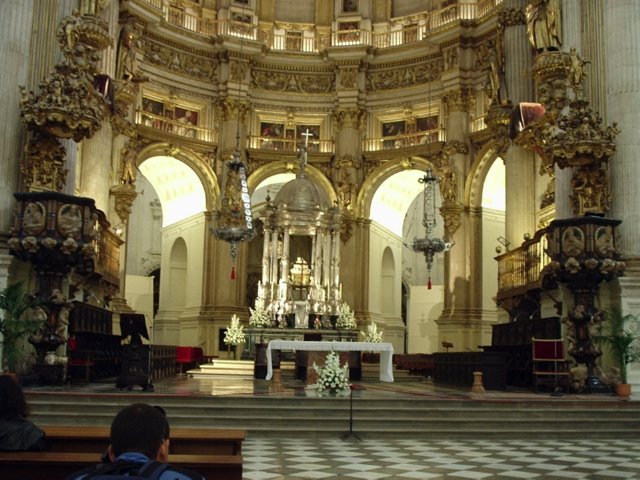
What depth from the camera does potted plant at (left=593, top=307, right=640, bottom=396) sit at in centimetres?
1405

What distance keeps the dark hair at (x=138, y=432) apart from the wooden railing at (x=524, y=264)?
1379 cm

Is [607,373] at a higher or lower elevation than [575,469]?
higher

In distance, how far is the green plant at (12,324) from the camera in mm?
12922

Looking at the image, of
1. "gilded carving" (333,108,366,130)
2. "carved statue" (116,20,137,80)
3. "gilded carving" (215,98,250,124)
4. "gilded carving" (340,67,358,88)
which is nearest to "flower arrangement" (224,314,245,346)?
"carved statue" (116,20,137,80)

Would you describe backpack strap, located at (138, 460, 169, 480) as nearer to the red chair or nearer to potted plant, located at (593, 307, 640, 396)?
potted plant, located at (593, 307, 640, 396)

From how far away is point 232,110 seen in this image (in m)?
27.5

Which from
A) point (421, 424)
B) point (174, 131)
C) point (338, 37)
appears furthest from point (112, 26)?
point (421, 424)

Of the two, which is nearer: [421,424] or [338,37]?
[421,424]

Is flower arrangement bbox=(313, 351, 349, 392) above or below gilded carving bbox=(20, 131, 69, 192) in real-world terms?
below

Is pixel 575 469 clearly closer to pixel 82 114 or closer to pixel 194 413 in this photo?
pixel 194 413

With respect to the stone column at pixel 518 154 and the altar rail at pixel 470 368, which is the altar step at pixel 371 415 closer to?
the altar rail at pixel 470 368

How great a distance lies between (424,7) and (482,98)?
4674 mm

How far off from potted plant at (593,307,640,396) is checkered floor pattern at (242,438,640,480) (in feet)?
10.2

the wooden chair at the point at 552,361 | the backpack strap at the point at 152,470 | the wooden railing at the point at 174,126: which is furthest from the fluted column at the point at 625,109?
the wooden railing at the point at 174,126
